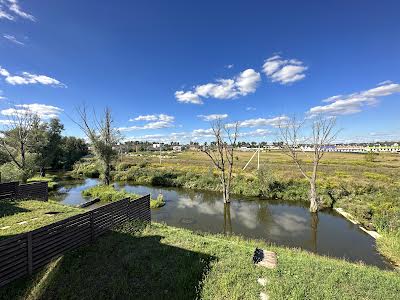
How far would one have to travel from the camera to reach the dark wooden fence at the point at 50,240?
5.19 meters

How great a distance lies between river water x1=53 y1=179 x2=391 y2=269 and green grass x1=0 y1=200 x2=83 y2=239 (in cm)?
686

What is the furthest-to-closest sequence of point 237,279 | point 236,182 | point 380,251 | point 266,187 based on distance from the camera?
point 236,182 → point 266,187 → point 380,251 → point 237,279

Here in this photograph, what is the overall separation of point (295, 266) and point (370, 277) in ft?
6.19

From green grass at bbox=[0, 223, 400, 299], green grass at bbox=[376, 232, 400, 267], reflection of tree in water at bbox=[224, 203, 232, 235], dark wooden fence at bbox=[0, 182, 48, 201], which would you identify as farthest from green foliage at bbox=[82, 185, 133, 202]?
green grass at bbox=[376, 232, 400, 267]

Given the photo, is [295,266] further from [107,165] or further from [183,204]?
[107,165]

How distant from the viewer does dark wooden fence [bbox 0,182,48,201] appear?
12.0 m

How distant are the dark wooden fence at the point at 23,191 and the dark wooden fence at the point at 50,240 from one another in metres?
7.31

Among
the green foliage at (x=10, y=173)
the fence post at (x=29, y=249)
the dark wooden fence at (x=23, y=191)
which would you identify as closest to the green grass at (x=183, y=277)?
the fence post at (x=29, y=249)

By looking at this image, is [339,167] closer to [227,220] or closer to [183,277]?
[227,220]

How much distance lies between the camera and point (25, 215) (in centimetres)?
940

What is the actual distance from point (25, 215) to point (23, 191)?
4312 millimetres

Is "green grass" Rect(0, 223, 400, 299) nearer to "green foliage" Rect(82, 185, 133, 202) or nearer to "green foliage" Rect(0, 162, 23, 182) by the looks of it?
"green foliage" Rect(82, 185, 133, 202)

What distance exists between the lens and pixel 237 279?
5.62 meters

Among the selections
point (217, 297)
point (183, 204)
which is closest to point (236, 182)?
point (183, 204)
